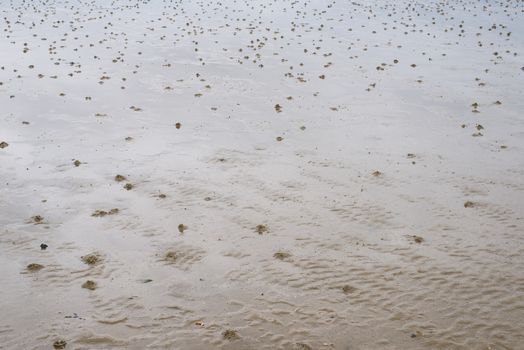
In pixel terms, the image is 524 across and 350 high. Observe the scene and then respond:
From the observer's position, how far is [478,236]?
11062 millimetres

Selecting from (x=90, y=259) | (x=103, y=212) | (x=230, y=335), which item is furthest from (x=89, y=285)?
(x=230, y=335)

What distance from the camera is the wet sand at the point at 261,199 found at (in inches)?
340

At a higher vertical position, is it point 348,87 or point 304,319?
point 348,87

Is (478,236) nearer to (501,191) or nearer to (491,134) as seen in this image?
(501,191)

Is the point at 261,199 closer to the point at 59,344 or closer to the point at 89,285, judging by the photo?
the point at 89,285

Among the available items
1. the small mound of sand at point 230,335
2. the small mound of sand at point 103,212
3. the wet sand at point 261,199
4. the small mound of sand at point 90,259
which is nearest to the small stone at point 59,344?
the wet sand at point 261,199

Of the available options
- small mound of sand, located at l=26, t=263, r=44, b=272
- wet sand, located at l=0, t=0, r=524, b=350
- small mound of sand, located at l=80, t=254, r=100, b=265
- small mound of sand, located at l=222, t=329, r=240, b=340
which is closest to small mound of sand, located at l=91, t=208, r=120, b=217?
wet sand, located at l=0, t=0, r=524, b=350

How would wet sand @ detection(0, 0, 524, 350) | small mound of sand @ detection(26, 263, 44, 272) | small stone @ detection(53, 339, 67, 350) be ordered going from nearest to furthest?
1. small stone @ detection(53, 339, 67, 350)
2. wet sand @ detection(0, 0, 524, 350)
3. small mound of sand @ detection(26, 263, 44, 272)

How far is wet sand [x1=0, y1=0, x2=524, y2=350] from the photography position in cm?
864

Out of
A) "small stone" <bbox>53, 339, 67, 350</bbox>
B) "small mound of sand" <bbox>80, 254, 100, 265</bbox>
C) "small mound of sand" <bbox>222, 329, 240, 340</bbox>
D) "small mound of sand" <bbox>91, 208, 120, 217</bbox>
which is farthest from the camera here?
"small mound of sand" <bbox>91, 208, 120, 217</bbox>

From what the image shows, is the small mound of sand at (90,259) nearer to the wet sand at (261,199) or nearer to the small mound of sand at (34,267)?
the wet sand at (261,199)

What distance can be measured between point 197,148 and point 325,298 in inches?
333

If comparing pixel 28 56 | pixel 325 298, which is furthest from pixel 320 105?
pixel 28 56

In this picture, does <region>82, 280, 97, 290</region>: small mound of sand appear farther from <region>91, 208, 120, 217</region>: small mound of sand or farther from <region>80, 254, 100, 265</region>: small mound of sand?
<region>91, 208, 120, 217</region>: small mound of sand
